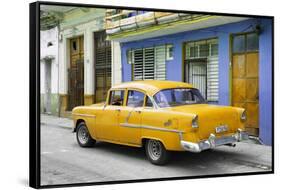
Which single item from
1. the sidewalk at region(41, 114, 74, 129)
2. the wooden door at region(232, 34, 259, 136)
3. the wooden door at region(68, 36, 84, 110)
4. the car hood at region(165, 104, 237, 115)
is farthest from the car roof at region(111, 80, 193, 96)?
the wooden door at region(232, 34, 259, 136)

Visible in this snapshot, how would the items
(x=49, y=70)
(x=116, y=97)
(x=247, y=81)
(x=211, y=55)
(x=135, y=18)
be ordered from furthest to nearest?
(x=247, y=81)
(x=211, y=55)
(x=135, y=18)
(x=116, y=97)
(x=49, y=70)

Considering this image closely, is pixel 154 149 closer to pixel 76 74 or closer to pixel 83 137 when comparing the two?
pixel 83 137

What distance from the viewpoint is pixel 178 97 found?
6.54m

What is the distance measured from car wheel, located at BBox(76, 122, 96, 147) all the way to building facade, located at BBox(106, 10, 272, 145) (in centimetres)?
91

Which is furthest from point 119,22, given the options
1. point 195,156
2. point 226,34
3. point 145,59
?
point 195,156

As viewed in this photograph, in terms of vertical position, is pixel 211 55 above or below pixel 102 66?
above

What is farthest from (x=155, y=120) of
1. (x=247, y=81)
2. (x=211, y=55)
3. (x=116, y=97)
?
(x=247, y=81)

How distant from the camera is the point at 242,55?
7.07 meters

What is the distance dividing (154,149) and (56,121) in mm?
1264

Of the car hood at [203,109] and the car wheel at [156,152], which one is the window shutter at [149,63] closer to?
the car hood at [203,109]

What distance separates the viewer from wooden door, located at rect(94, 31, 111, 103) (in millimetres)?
6426

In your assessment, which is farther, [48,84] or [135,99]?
[135,99]

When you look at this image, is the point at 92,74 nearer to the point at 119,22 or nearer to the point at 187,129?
the point at 119,22

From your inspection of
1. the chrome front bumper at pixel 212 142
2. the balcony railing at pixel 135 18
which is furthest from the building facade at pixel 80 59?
the chrome front bumper at pixel 212 142
